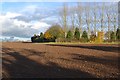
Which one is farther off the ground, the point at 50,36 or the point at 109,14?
the point at 109,14

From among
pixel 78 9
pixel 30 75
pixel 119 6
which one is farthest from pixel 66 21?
pixel 30 75

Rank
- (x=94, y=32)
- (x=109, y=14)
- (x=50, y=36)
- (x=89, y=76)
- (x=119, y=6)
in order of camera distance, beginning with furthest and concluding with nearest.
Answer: (x=50, y=36) < (x=94, y=32) < (x=109, y=14) < (x=119, y=6) < (x=89, y=76)

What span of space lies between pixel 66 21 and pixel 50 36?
29.6ft

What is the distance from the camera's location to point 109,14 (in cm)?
6544

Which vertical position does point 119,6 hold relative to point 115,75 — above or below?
above

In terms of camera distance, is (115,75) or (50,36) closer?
(115,75)

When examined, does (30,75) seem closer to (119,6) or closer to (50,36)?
(119,6)

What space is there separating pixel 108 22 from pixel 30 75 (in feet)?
192

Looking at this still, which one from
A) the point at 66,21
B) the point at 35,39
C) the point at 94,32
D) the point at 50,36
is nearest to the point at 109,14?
the point at 94,32

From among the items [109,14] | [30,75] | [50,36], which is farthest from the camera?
[50,36]

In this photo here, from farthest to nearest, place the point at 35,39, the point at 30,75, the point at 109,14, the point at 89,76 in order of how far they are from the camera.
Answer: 1. the point at 35,39
2. the point at 109,14
3. the point at 30,75
4. the point at 89,76

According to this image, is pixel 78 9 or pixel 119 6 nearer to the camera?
pixel 119 6

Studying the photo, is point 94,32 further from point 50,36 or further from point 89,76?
point 89,76

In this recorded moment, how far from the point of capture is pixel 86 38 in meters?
68.9
